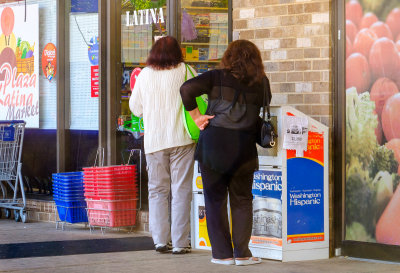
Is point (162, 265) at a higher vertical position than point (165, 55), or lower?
lower

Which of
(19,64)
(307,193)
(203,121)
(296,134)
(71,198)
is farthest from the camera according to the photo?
(19,64)

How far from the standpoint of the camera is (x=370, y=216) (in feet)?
24.6

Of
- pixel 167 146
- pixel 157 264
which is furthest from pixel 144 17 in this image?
pixel 157 264

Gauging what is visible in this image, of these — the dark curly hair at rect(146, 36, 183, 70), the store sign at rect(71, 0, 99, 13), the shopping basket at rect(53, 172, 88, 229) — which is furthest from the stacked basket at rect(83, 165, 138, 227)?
the store sign at rect(71, 0, 99, 13)

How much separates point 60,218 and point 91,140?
1.12 meters

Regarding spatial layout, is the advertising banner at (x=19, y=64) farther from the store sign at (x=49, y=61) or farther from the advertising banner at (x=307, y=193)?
the advertising banner at (x=307, y=193)

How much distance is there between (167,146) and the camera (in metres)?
7.61

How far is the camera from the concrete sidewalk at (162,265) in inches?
273

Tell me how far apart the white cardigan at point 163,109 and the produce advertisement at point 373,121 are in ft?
5.07

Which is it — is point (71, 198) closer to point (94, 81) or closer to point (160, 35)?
point (94, 81)

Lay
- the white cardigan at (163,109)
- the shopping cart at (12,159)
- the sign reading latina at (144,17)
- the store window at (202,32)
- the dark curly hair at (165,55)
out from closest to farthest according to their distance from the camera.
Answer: the white cardigan at (163,109)
the dark curly hair at (165,55)
the store window at (202,32)
the sign reading latina at (144,17)
the shopping cart at (12,159)

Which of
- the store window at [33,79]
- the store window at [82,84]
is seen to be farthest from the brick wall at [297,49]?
the store window at [33,79]

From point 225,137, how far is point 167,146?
875 millimetres

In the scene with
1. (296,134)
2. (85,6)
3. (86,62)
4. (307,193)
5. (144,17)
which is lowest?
(307,193)
